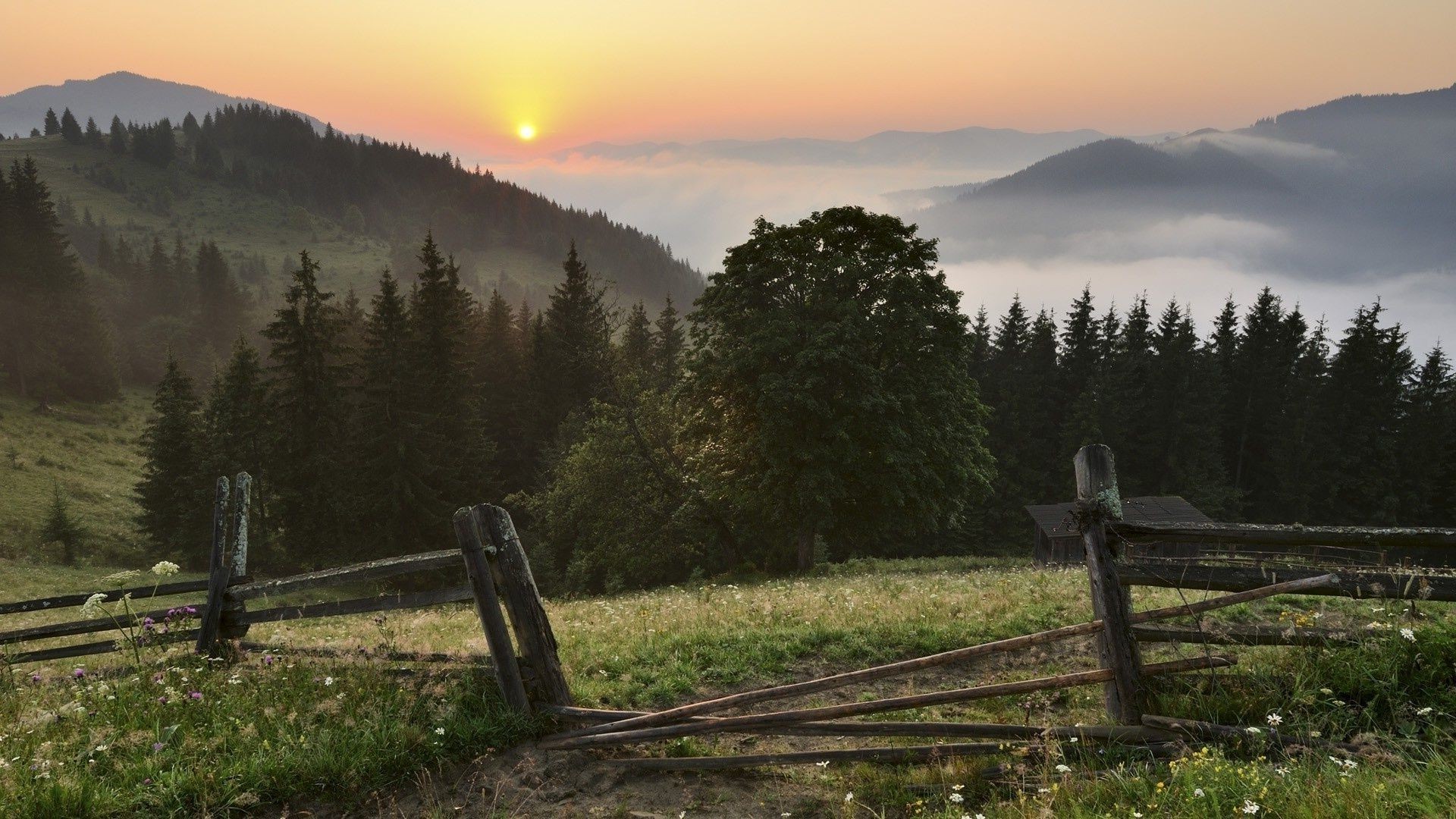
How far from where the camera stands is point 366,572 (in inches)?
270

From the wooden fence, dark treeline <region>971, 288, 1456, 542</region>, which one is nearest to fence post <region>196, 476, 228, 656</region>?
the wooden fence

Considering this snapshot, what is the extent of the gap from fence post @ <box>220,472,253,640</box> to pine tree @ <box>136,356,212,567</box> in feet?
148

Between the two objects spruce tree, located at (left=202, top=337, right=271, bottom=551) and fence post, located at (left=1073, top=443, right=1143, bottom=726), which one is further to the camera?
spruce tree, located at (left=202, top=337, right=271, bottom=551)

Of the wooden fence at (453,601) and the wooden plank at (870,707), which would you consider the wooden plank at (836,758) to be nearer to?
the wooden plank at (870,707)

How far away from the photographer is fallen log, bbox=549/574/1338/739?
17.1 ft

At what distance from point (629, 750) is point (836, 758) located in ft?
6.22

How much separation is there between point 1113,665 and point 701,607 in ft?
25.3

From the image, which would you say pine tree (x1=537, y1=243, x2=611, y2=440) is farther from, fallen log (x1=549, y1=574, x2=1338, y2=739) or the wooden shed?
fallen log (x1=549, y1=574, x2=1338, y2=739)

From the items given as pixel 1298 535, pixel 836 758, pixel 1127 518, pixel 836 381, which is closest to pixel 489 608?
pixel 836 758

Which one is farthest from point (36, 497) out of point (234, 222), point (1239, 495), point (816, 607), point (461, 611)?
point (234, 222)

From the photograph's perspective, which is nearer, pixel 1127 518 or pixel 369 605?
pixel 369 605

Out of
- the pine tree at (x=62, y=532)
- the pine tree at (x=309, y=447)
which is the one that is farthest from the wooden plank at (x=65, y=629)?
the pine tree at (x=62, y=532)

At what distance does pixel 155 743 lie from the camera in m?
5.57

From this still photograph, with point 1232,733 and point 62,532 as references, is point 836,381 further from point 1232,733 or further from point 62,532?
point 62,532
